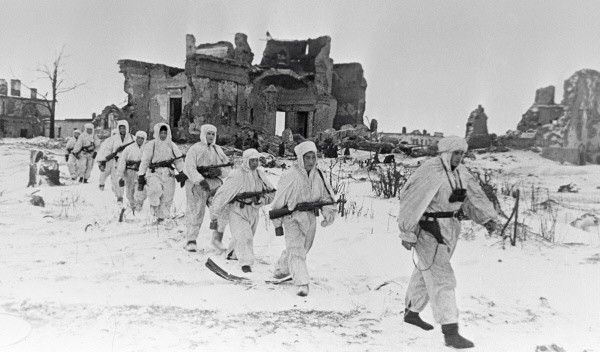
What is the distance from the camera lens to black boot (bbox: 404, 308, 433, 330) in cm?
444

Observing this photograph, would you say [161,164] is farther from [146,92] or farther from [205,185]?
Answer: [146,92]

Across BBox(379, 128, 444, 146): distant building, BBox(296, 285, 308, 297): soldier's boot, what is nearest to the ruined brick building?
BBox(379, 128, 444, 146): distant building

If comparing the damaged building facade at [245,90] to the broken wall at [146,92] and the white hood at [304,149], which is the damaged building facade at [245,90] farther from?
the white hood at [304,149]

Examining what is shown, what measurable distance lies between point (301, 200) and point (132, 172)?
542 cm

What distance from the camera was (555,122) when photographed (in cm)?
2083

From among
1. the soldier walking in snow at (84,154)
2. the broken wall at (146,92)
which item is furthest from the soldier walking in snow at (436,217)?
the broken wall at (146,92)

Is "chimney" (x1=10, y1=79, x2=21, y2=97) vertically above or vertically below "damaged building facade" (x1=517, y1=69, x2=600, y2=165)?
above

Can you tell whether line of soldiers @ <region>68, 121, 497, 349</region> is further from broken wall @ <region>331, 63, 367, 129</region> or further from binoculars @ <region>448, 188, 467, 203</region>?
broken wall @ <region>331, 63, 367, 129</region>

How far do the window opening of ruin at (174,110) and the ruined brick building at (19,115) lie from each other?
20501 mm

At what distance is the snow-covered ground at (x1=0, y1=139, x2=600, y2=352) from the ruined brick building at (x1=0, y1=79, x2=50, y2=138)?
3708 cm

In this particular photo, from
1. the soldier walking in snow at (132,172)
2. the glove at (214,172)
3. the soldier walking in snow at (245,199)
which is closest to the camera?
the soldier walking in snow at (245,199)

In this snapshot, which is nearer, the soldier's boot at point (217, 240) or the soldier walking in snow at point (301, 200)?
the soldier walking in snow at point (301, 200)

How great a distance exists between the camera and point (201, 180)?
7.25 meters

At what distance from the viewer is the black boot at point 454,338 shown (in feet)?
13.2
